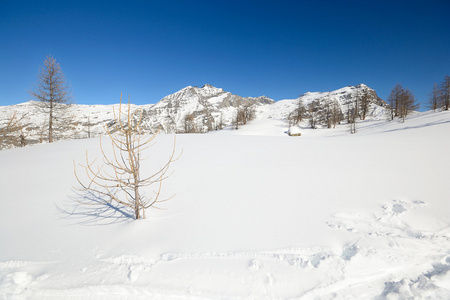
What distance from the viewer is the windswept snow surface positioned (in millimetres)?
1660

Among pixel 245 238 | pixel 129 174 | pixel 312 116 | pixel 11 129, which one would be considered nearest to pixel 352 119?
pixel 312 116

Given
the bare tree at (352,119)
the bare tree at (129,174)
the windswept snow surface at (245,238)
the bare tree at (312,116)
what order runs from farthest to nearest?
the bare tree at (312,116)
the bare tree at (352,119)
the bare tree at (129,174)
the windswept snow surface at (245,238)

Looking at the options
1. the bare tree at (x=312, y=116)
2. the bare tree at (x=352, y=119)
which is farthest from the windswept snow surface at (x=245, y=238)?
the bare tree at (x=312, y=116)

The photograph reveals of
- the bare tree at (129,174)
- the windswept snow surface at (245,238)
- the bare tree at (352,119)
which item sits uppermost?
the bare tree at (352,119)

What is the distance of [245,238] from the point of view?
2324 mm

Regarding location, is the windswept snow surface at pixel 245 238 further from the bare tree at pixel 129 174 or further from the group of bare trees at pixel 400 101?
the group of bare trees at pixel 400 101

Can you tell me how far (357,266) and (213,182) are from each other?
3.10 metres

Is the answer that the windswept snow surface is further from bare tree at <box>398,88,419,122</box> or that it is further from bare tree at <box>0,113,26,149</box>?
bare tree at <box>398,88,419,122</box>

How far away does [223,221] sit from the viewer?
2754 millimetres

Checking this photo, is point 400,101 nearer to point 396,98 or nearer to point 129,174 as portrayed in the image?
point 396,98

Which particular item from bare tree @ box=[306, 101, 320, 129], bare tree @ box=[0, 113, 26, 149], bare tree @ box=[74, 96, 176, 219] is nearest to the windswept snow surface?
bare tree @ box=[74, 96, 176, 219]

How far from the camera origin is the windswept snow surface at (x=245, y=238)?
1.66 m

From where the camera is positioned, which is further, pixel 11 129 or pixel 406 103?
pixel 406 103

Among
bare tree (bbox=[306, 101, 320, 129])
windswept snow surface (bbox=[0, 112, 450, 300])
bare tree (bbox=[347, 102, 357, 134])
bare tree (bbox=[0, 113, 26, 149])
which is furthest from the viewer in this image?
bare tree (bbox=[306, 101, 320, 129])
